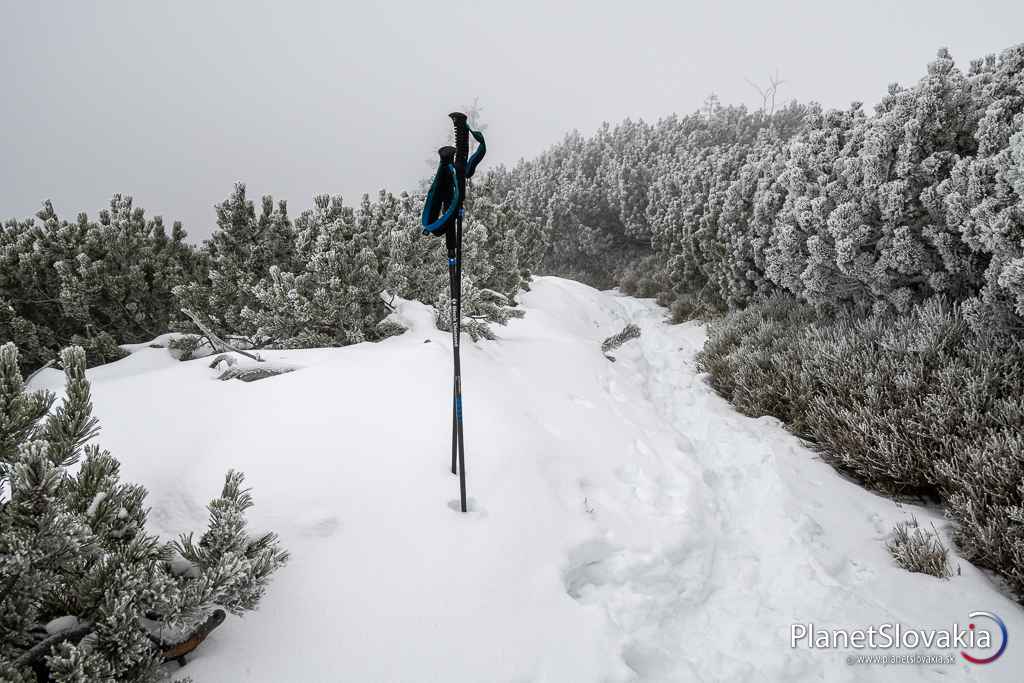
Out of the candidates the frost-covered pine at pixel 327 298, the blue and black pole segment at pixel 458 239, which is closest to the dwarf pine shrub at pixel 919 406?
the blue and black pole segment at pixel 458 239

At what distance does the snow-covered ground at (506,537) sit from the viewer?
82.3 inches

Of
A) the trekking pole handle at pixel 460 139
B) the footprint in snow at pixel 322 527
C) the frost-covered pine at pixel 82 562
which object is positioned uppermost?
the trekking pole handle at pixel 460 139

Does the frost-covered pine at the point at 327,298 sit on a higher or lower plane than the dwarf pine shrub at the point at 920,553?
higher

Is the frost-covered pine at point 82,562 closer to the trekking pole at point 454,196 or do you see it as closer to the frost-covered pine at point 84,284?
the trekking pole at point 454,196

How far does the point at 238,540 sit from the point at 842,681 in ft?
9.11

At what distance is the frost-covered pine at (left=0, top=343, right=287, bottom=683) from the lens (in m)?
1.36

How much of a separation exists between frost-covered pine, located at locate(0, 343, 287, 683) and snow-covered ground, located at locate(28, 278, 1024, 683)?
0.40m

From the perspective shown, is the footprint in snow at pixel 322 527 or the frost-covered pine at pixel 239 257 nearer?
the footprint in snow at pixel 322 527

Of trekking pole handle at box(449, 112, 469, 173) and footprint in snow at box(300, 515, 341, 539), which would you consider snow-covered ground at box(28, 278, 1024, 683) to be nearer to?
footprint in snow at box(300, 515, 341, 539)

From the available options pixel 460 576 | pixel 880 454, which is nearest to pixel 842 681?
pixel 460 576

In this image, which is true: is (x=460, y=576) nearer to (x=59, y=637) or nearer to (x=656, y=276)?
(x=59, y=637)

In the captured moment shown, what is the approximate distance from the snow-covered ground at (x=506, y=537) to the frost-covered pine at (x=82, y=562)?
40cm

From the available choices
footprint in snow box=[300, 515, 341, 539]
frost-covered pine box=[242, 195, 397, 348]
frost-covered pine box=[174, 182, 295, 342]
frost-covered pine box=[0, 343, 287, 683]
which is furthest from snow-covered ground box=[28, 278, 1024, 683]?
frost-covered pine box=[174, 182, 295, 342]

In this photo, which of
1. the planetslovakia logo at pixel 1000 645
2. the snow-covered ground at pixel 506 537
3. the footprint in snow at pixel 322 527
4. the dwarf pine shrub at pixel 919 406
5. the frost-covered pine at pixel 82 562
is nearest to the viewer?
the frost-covered pine at pixel 82 562
